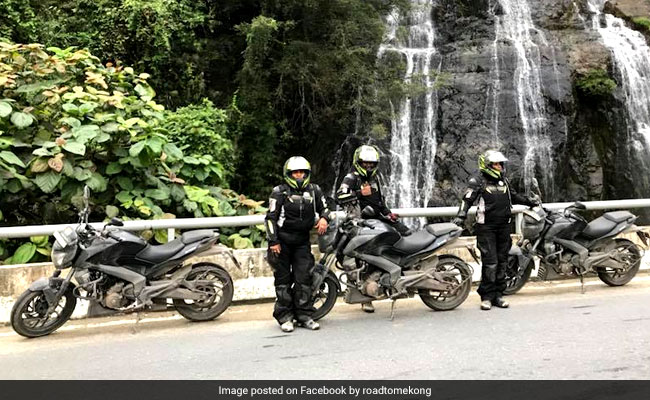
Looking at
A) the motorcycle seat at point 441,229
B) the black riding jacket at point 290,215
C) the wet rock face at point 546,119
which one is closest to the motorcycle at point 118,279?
the black riding jacket at point 290,215

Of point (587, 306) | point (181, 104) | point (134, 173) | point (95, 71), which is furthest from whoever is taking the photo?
point (181, 104)

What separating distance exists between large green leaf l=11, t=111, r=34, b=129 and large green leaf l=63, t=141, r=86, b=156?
2.21 feet

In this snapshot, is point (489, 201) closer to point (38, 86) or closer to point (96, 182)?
point (96, 182)

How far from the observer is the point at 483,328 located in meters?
5.70

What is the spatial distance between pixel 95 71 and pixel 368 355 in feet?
22.8

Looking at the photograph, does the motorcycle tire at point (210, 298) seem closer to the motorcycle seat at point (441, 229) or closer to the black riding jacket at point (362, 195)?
the black riding jacket at point (362, 195)

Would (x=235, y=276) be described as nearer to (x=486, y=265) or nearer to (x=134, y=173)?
(x=134, y=173)

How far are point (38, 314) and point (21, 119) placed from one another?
3.41m

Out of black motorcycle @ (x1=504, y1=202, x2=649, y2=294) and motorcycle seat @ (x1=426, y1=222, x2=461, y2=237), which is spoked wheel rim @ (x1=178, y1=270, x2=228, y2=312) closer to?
motorcycle seat @ (x1=426, y1=222, x2=461, y2=237)

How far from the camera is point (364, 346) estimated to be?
202 inches

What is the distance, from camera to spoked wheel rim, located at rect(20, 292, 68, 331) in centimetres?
538

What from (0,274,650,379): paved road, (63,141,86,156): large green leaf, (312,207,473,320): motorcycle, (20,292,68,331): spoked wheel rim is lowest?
(0,274,650,379): paved road

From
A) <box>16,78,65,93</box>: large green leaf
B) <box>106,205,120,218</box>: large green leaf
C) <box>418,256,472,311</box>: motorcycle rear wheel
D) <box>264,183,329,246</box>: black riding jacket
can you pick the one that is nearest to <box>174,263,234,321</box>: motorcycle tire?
<box>264,183,329,246</box>: black riding jacket
